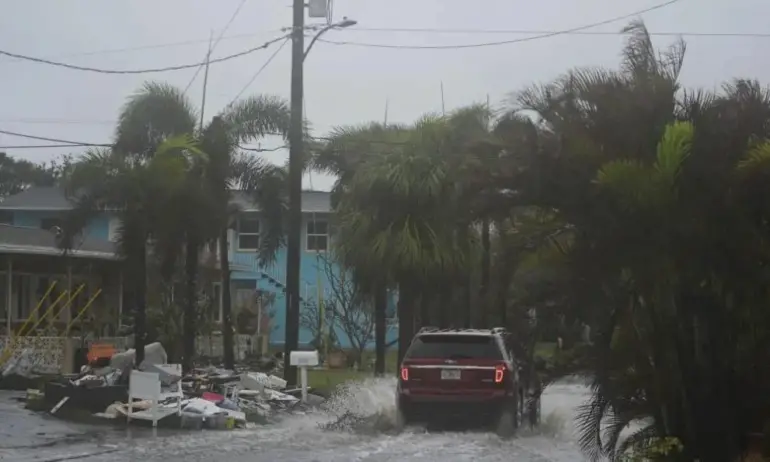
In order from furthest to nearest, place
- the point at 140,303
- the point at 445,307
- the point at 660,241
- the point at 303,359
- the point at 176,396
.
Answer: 1. the point at 445,307
2. the point at 140,303
3. the point at 303,359
4. the point at 176,396
5. the point at 660,241

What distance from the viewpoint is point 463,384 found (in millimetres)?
19766

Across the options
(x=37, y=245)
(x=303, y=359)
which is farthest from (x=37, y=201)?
(x=303, y=359)

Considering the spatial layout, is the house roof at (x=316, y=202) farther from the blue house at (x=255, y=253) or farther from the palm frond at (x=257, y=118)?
the palm frond at (x=257, y=118)

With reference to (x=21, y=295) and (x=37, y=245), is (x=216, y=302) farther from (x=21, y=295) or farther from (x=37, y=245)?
(x=37, y=245)

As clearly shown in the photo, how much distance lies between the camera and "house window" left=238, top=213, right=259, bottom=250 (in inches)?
1940

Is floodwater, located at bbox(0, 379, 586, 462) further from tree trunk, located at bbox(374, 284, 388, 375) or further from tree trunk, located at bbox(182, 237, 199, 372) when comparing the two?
tree trunk, located at bbox(374, 284, 388, 375)

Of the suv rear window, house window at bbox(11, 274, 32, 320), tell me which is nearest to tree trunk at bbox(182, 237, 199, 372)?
house window at bbox(11, 274, 32, 320)

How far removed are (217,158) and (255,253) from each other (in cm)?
2135

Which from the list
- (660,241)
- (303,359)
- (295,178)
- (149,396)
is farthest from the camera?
(295,178)

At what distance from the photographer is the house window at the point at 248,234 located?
1940 inches

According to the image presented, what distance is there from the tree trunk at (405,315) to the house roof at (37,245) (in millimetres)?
7485

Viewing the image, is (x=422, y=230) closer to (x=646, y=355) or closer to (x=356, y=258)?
(x=356, y=258)

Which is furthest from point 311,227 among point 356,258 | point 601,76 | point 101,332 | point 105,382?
point 601,76

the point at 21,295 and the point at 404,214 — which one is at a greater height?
the point at 404,214
